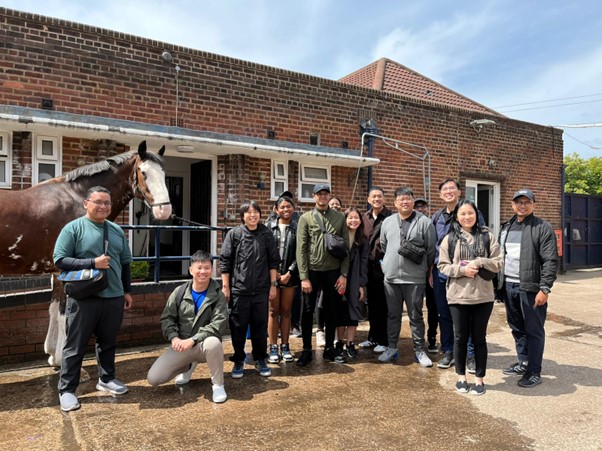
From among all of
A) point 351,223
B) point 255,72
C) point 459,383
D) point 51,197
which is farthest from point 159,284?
point 255,72

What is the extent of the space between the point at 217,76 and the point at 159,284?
3733mm

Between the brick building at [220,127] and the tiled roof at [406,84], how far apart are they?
0.12m

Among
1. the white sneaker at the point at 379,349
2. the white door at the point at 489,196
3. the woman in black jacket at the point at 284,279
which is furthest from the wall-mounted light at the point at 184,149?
the white door at the point at 489,196

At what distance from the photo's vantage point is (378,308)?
16.8ft

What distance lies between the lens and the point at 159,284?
5.48 meters

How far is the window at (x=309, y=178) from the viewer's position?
Result: 26.8 ft

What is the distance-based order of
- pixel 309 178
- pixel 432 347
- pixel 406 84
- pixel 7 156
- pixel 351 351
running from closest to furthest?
pixel 351 351 < pixel 432 347 < pixel 7 156 < pixel 309 178 < pixel 406 84

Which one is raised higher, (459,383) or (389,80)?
(389,80)

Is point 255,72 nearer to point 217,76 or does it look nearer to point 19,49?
point 217,76

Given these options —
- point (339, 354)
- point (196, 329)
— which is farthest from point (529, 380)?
point (196, 329)

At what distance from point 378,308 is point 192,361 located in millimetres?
2258

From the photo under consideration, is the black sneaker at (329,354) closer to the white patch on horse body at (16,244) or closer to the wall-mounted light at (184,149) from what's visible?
the white patch on horse body at (16,244)

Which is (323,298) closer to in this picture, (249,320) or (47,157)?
(249,320)

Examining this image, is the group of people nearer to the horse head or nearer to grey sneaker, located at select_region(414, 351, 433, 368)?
grey sneaker, located at select_region(414, 351, 433, 368)
